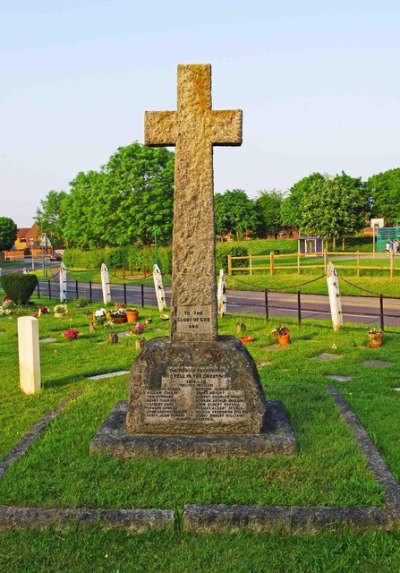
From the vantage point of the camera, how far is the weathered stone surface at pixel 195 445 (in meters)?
5.62

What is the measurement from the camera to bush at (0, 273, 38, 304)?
22062mm

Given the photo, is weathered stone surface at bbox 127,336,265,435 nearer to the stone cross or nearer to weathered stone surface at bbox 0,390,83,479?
the stone cross

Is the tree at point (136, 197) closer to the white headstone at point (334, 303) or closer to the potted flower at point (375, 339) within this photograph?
the white headstone at point (334, 303)

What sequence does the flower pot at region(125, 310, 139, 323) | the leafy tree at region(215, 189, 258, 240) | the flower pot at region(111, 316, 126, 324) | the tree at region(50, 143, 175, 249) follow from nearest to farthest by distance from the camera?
1. the flower pot at region(111, 316, 126, 324)
2. the flower pot at region(125, 310, 139, 323)
3. the tree at region(50, 143, 175, 249)
4. the leafy tree at region(215, 189, 258, 240)

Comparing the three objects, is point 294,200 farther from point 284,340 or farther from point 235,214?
point 284,340

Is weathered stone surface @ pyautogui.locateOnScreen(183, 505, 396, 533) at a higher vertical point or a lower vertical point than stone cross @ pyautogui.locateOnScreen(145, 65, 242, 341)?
lower

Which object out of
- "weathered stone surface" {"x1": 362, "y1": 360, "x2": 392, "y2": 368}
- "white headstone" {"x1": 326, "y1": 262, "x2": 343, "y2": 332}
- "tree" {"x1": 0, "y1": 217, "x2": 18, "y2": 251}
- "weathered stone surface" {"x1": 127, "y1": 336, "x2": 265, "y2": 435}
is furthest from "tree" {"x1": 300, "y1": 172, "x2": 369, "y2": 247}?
"tree" {"x1": 0, "y1": 217, "x2": 18, "y2": 251}

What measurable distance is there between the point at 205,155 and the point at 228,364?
7.26 ft

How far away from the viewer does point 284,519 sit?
173 inches

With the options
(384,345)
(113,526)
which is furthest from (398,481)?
(384,345)

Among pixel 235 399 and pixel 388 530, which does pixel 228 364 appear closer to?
pixel 235 399

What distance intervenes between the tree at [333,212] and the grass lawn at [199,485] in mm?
49854

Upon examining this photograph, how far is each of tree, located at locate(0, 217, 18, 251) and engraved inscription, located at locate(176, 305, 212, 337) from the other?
4201 inches

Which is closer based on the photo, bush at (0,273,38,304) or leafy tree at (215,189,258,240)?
bush at (0,273,38,304)
